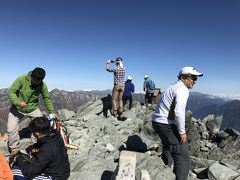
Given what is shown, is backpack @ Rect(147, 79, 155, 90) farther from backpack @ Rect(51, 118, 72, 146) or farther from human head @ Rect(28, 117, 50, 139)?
human head @ Rect(28, 117, 50, 139)

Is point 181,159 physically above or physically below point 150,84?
below

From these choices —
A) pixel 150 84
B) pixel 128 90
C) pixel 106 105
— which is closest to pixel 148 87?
pixel 150 84

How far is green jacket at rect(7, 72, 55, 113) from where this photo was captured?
39.0ft

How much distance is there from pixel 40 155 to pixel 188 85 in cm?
508

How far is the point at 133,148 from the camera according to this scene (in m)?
11.7

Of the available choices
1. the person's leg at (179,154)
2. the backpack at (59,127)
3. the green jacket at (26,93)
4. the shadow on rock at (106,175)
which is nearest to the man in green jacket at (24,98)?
the green jacket at (26,93)

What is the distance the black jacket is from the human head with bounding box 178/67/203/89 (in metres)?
4.42

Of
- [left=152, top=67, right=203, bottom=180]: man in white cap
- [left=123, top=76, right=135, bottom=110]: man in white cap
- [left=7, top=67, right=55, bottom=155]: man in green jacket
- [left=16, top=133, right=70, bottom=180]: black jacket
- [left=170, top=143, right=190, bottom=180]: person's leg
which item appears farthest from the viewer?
[left=123, top=76, right=135, bottom=110]: man in white cap

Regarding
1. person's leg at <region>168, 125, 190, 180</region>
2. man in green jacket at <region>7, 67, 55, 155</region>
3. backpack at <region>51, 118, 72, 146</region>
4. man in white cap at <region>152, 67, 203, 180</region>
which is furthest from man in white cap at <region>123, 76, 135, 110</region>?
person's leg at <region>168, 125, 190, 180</region>

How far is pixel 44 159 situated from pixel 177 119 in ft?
13.7

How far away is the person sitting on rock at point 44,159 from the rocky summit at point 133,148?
1.89m

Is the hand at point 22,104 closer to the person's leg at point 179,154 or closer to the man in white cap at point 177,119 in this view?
the man in white cap at point 177,119

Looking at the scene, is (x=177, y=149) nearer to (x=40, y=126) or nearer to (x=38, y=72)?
(x=40, y=126)

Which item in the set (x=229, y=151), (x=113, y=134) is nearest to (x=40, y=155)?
(x=113, y=134)
